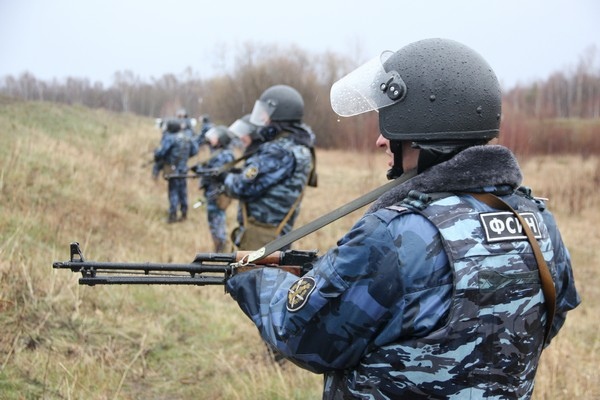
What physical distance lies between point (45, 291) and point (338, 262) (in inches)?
129

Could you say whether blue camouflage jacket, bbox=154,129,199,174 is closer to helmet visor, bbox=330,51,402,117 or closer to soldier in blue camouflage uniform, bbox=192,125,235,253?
soldier in blue camouflage uniform, bbox=192,125,235,253

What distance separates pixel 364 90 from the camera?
1836 millimetres

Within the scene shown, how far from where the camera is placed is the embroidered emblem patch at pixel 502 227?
146cm

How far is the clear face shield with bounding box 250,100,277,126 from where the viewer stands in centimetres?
469

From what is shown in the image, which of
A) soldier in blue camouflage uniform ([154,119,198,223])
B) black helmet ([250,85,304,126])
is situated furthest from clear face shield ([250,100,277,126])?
soldier in blue camouflage uniform ([154,119,198,223])

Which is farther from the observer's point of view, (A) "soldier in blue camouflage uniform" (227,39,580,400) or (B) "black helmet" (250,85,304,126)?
(B) "black helmet" (250,85,304,126)

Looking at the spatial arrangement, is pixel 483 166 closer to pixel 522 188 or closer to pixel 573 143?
pixel 522 188

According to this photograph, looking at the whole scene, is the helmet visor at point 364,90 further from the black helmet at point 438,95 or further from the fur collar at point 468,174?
the fur collar at point 468,174

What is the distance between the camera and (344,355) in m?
1.52

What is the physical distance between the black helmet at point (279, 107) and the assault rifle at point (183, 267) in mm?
2731

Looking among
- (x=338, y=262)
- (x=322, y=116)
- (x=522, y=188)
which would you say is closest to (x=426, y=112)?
(x=522, y=188)

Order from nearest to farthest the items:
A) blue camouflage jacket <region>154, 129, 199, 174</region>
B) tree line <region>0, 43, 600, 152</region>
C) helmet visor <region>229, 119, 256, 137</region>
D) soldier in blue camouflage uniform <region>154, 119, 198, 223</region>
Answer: helmet visor <region>229, 119, 256, 137</region>, soldier in blue camouflage uniform <region>154, 119, 198, 223</region>, blue camouflage jacket <region>154, 129, 199, 174</region>, tree line <region>0, 43, 600, 152</region>

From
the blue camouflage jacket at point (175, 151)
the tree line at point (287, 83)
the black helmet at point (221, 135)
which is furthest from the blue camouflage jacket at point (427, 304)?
the tree line at point (287, 83)

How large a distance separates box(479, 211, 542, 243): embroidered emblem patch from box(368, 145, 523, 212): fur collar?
0.09 m
